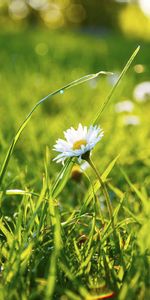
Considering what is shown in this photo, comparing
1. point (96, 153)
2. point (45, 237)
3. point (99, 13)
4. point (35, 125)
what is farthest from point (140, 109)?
point (99, 13)

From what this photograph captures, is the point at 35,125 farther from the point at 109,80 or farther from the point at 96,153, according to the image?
the point at 109,80

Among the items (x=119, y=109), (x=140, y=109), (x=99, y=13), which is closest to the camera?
(x=119, y=109)

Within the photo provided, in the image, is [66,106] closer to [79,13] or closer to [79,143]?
[79,143]

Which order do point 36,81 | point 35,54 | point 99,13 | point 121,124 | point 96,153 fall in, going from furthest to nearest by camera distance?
point 99,13, point 35,54, point 36,81, point 121,124, point 96,153

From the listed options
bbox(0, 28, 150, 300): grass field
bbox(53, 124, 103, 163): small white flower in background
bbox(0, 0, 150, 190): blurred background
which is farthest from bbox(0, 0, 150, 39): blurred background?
bbox(53, 124, 103, 163): small white flower in background

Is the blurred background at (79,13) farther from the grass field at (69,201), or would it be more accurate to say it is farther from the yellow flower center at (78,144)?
the yellow flower center at (78,144)

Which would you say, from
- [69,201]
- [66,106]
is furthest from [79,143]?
[66,106]

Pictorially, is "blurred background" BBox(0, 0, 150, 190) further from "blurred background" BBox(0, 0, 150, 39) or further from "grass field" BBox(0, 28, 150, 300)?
"blurred background" BBox(0, 0, 150, 39)

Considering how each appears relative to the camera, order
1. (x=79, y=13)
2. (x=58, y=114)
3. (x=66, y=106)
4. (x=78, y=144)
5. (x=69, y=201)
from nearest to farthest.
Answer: (x=78, y=144) < (x=69, y=201) < (x=58, y=114) < (x=66, y=106) < (x=79, y=13)
